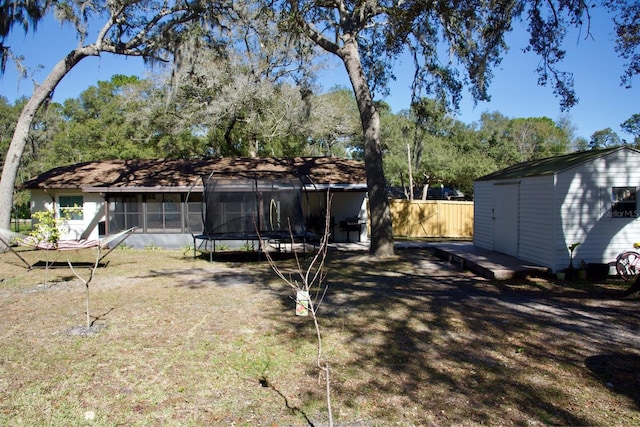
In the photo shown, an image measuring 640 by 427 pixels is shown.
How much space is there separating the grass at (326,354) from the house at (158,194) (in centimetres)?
662

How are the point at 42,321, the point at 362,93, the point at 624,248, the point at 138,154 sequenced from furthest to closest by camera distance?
the point at 138,154, the point at 362,93, the point at 624,248, the point at 42,321

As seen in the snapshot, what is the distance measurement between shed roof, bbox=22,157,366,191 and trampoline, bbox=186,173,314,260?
1100mm

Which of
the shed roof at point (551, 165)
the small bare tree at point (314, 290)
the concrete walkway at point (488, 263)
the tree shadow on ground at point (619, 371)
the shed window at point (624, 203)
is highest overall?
the shed roof at point (551, 165)

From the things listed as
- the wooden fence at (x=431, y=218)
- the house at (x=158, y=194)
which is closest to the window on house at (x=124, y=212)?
the house at (x=158, y=194)

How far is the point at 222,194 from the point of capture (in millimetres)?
12750

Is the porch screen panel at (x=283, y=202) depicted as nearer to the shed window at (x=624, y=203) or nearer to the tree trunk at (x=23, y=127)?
the tree trunk at (x=23, y=127)

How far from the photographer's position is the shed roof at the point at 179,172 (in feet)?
49.9

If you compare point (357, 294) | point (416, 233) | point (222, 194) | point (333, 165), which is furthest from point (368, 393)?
point (416, 233)

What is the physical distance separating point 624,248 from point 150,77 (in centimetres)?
1900

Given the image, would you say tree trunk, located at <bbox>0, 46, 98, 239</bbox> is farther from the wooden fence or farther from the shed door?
the wooden fence

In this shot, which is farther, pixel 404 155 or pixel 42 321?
pixel 404 155

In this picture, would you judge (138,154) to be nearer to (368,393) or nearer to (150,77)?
(150,77)

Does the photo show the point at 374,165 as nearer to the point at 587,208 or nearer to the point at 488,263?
the point at 488,263

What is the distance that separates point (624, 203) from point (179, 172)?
13378 millimetres
